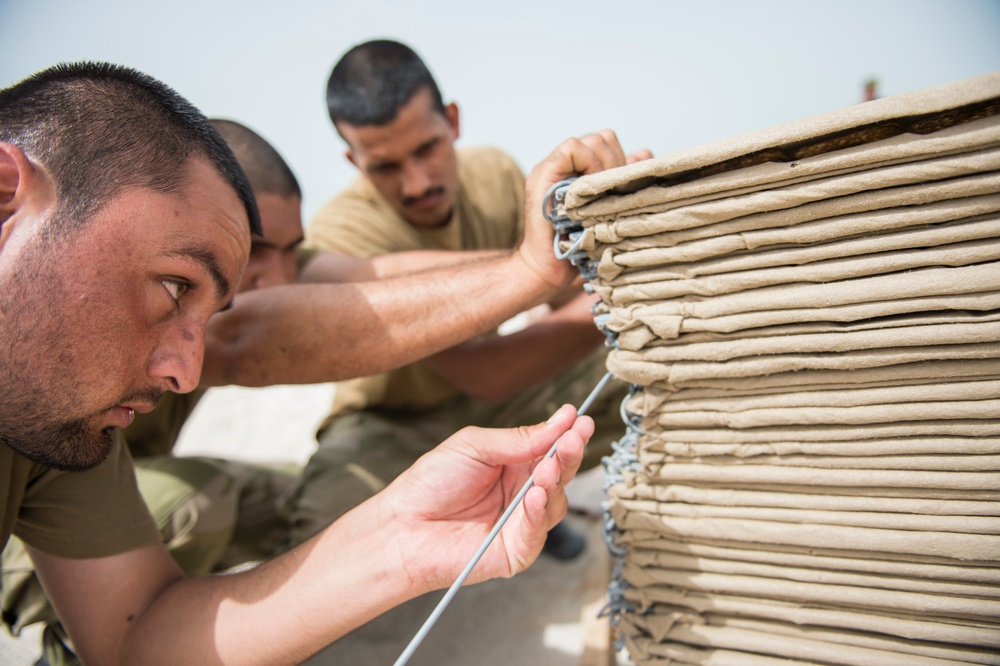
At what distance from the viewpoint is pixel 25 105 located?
946 millimetres

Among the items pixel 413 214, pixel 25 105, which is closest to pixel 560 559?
pixel 413 214

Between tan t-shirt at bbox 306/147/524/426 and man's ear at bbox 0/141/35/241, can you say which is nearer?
man's ear at bbox 0/141/35/241

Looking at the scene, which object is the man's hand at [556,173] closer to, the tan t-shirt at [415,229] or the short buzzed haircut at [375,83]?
the tan t-shirt at [415,229]

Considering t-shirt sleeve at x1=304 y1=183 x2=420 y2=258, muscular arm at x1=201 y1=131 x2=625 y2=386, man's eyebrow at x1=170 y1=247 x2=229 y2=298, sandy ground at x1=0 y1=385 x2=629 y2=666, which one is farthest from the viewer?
t-shirt sleeve at x1=304 y1=183 x2=420 y2=258

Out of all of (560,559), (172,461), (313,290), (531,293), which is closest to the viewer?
(531,293)

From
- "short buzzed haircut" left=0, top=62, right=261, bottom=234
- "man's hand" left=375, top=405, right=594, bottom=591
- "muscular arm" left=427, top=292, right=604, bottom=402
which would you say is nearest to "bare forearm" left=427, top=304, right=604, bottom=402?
"muscular arm" left=427, top=292, right=604, bottom=402

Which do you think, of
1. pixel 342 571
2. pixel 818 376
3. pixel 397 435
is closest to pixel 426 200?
pixel 397 435

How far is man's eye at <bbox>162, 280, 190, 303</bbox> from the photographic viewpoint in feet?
3.21

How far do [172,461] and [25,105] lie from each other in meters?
1.15

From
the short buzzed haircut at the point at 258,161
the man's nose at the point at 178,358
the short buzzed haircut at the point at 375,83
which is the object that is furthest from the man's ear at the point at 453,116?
the man's nose at the point at 178,358

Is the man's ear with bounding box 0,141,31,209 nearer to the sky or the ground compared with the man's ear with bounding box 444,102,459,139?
nearer to the ground

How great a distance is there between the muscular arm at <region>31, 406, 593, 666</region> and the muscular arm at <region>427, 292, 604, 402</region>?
0.81 meters

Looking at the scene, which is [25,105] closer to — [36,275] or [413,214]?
[36,275]

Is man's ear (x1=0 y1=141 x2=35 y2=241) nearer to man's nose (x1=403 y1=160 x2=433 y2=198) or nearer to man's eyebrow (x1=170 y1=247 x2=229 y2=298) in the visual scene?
man's eyebrow (x1=170 y1=247 x2=229 y2=298)
